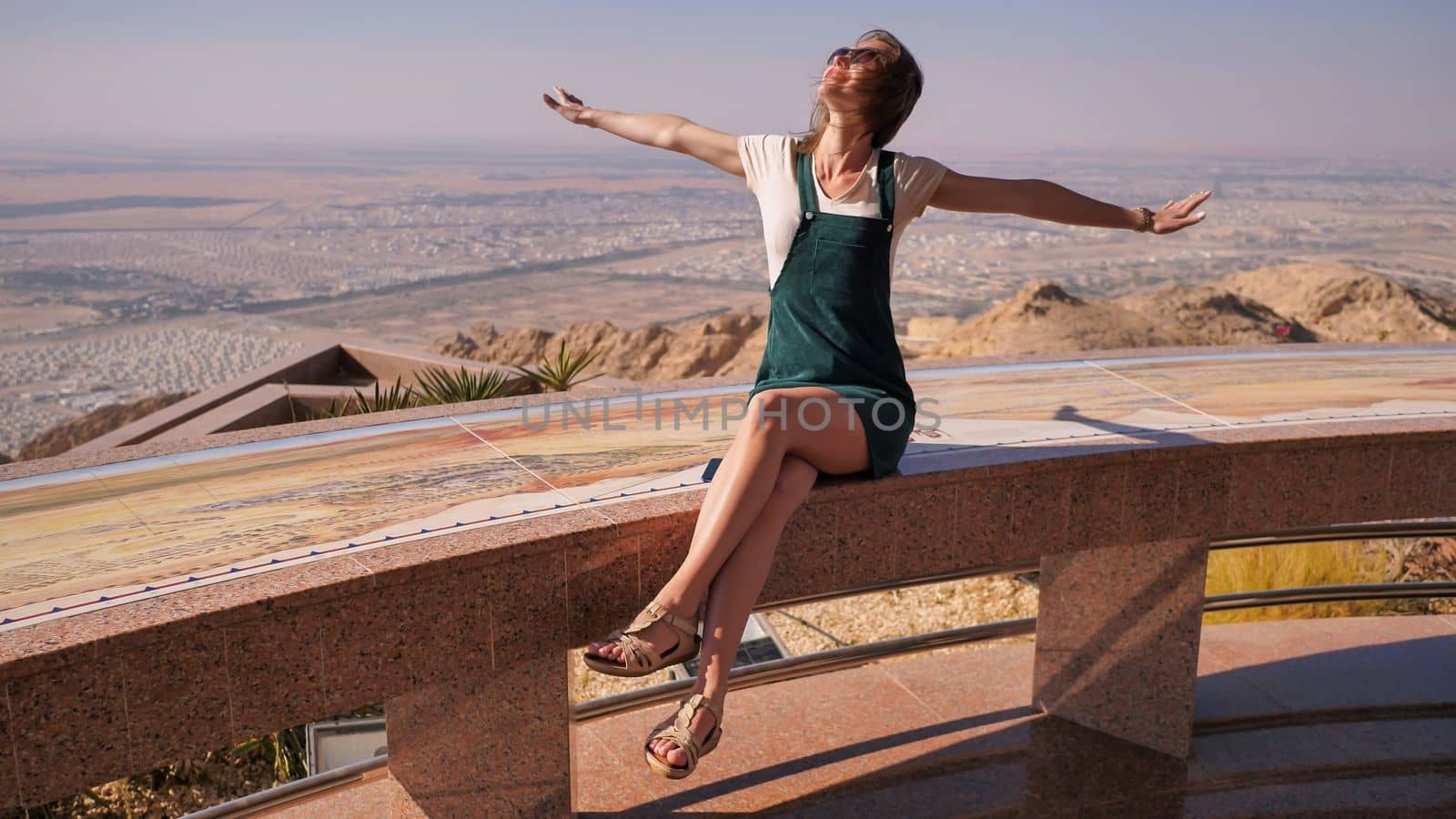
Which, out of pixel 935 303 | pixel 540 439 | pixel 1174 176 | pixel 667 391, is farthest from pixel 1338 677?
pixel 1174 176

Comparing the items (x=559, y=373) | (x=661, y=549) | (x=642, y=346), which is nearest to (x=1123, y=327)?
(x=559, y=373)

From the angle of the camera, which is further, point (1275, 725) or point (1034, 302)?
point (1034, 302)

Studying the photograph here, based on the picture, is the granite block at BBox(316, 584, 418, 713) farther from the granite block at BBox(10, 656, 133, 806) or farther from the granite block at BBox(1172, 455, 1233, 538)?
the granite block at BBox(1172, 455, 1233, 538)

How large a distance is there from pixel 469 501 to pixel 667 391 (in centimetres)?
149

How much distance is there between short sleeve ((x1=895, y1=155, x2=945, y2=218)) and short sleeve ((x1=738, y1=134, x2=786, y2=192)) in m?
0.33

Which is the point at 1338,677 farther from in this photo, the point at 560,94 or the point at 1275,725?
the point at 560,94

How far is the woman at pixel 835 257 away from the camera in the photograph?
9.36ft

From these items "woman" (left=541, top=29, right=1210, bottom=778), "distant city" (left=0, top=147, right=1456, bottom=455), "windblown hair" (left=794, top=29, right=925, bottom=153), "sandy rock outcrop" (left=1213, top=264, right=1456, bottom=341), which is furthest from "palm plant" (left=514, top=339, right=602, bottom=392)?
"distant city" (left=0, top=147, right=1456, bottom=455)

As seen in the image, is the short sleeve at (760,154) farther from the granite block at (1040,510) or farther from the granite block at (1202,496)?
the granite block at (1202,496)

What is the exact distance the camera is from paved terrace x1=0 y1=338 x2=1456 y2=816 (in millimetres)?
2279

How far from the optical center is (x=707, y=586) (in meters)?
2.79

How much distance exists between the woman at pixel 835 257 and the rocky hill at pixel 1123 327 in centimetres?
695

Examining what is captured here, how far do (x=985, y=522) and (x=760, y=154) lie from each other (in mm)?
1158

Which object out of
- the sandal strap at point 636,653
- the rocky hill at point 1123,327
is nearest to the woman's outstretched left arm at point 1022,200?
the sandal strap at point 636,653
